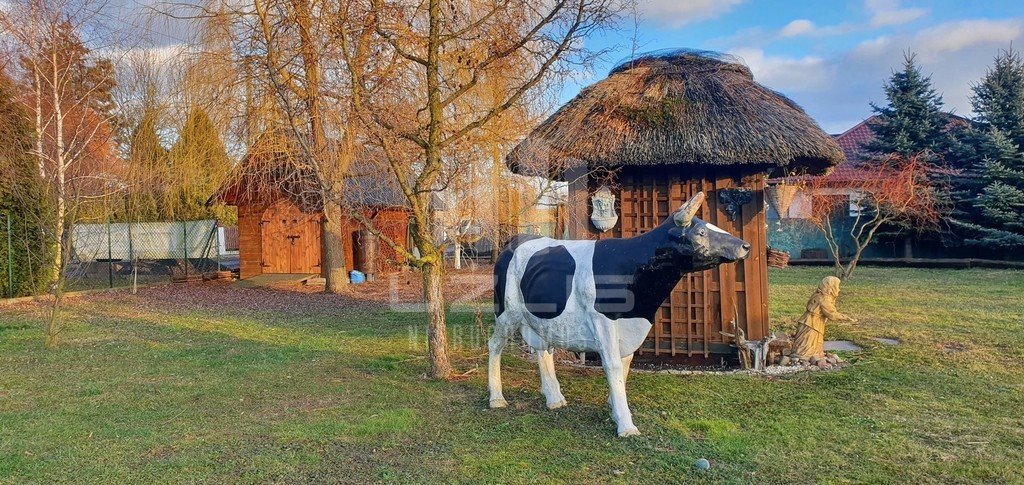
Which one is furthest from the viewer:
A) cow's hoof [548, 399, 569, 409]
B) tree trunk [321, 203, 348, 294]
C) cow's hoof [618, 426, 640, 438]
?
tree trunk [321, 203, 348, 294]

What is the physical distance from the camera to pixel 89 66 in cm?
1337

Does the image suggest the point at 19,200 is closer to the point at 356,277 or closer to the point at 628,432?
the point at 356,277

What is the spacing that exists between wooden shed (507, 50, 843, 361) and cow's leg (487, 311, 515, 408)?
2347mm

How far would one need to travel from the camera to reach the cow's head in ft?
15.3

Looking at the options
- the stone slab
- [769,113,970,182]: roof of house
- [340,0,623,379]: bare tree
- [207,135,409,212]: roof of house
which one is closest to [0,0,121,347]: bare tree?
[207,135,409,212]: roof of house

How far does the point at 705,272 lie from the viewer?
752cm

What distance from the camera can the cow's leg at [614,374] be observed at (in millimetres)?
4797

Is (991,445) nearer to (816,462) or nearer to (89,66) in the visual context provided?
(816,462)

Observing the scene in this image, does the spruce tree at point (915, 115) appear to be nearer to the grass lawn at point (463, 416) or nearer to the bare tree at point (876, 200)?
the bare tree at point (876, 200)

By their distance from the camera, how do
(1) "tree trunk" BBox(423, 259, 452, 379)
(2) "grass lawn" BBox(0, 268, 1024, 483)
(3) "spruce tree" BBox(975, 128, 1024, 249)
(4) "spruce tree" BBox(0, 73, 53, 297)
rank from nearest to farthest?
(2) "grass lawn" BBox(0, 268, 1024, 483)
(1) "tree trunk" BBox(423, 259, 452, 379)
(4) "spruce tree" BBox(0, 73, 53, 297)
(3) "spruce tree" BBox(975, 128, 1024, 249)

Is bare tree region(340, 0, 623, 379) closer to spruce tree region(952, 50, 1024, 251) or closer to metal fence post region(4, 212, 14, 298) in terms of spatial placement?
metal fence post region(4, 212, 14, 298)

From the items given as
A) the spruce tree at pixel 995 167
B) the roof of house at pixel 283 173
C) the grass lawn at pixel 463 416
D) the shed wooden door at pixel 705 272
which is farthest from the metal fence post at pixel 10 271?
the spruce tree at pixel 995 167

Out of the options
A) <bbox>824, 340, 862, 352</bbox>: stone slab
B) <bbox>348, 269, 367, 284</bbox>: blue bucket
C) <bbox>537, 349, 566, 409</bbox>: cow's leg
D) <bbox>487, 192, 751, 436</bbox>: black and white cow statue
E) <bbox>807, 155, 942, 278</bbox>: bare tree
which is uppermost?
<bbox>807, 155, 942, 278</bbox>: bare tree

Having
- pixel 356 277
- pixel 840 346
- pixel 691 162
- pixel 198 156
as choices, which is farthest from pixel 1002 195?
pixel 198 156
